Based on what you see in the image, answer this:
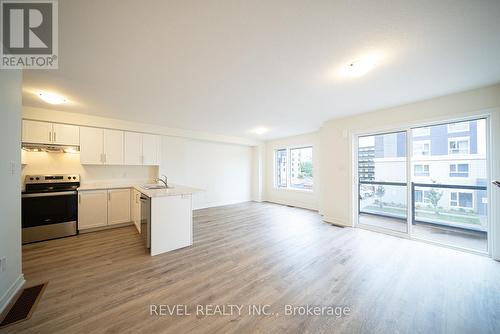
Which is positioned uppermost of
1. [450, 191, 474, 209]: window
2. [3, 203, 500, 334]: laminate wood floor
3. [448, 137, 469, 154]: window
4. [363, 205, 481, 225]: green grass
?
[448, 137, 469, 154]: window

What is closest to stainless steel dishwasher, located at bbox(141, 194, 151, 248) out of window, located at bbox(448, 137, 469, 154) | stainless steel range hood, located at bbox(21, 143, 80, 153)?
stainless steel range hood, located at bbox(21, 143, 80, 153)

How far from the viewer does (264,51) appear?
1.83 metres

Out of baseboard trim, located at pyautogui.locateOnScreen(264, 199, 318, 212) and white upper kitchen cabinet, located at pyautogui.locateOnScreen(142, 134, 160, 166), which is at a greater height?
white upper kitchen cabinet, located at pyautogui.locateOnScreen(142, 134, 160, 166)

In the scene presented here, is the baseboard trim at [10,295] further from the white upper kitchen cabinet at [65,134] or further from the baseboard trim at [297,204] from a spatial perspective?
the baseboard trim at [297,204]

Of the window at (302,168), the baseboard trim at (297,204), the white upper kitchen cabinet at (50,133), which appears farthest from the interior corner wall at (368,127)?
the white upper kitchen cabinet at (50,133)

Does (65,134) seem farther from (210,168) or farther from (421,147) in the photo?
(421,147)

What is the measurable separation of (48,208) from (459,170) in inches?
294

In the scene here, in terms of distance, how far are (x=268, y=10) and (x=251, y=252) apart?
2.97 metres

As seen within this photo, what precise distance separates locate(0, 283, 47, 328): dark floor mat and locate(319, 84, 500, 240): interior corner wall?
4.94 metres

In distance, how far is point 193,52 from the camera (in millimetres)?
1860

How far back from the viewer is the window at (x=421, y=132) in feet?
10.7

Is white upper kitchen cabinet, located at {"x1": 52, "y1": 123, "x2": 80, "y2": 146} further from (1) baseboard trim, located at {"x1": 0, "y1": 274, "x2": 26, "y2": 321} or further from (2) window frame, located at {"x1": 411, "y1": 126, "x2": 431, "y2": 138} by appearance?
(2) window frame, located at {"x1": 411, "y1": 126, "x2": 431, "y2": 138}

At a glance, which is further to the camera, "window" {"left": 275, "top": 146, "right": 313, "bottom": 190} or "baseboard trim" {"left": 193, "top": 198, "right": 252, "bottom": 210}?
"window" {"left": 275, "top": 146, "right": 313, "bottom": 190}

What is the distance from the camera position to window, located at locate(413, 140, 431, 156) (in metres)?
3.27
